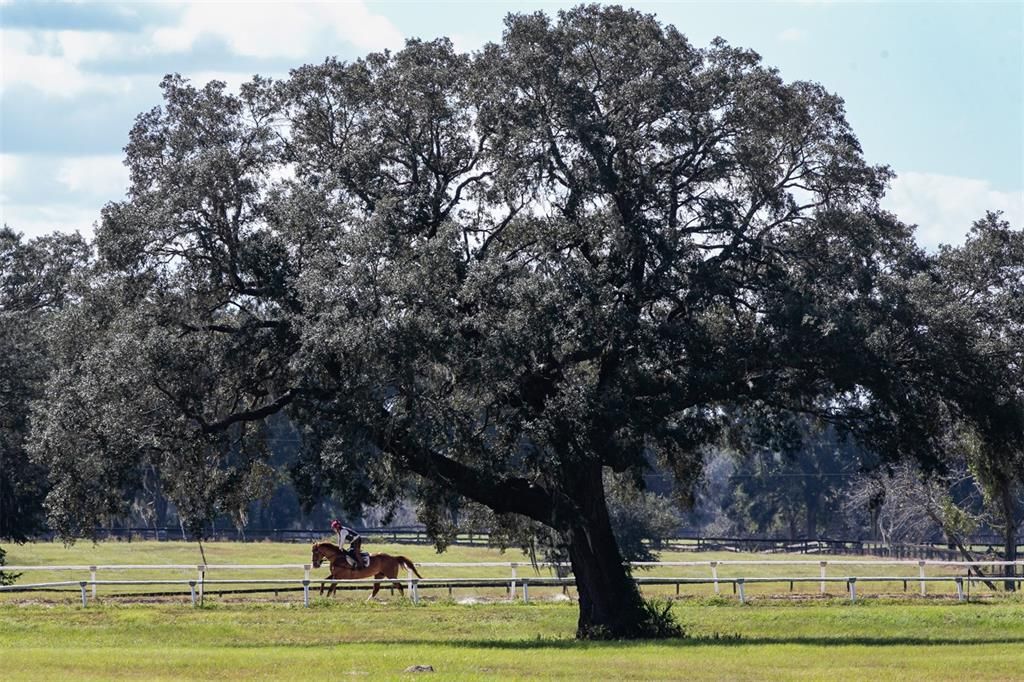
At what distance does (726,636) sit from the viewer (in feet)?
104

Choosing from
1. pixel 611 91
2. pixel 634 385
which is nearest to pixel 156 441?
pixel 634 385

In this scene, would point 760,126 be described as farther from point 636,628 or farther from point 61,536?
point 61,536

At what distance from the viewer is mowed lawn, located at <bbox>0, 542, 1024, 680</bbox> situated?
2409 cm

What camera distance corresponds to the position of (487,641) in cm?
3061

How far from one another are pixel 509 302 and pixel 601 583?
6.82 metres

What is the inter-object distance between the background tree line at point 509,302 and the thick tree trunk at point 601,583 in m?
0.06

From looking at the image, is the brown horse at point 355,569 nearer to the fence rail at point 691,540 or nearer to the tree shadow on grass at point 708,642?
the tree shadow on grass at point 708,642

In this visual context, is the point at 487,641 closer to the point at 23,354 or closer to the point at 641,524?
the point at 23,354

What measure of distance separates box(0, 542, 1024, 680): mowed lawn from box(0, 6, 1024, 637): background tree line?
2625 mm

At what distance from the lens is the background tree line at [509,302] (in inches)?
1129

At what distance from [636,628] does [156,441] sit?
33.9ft

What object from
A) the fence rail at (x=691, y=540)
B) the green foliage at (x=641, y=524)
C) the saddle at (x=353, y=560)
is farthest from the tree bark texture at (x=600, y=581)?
the fence rail at (x=691, y=540)

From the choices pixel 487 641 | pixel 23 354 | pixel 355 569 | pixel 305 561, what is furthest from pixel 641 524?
pixel 487 641

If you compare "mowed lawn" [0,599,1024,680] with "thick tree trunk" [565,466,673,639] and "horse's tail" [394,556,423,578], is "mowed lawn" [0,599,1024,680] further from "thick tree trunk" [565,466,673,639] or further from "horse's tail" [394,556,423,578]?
"horse's tail" [394,556,423,578]
